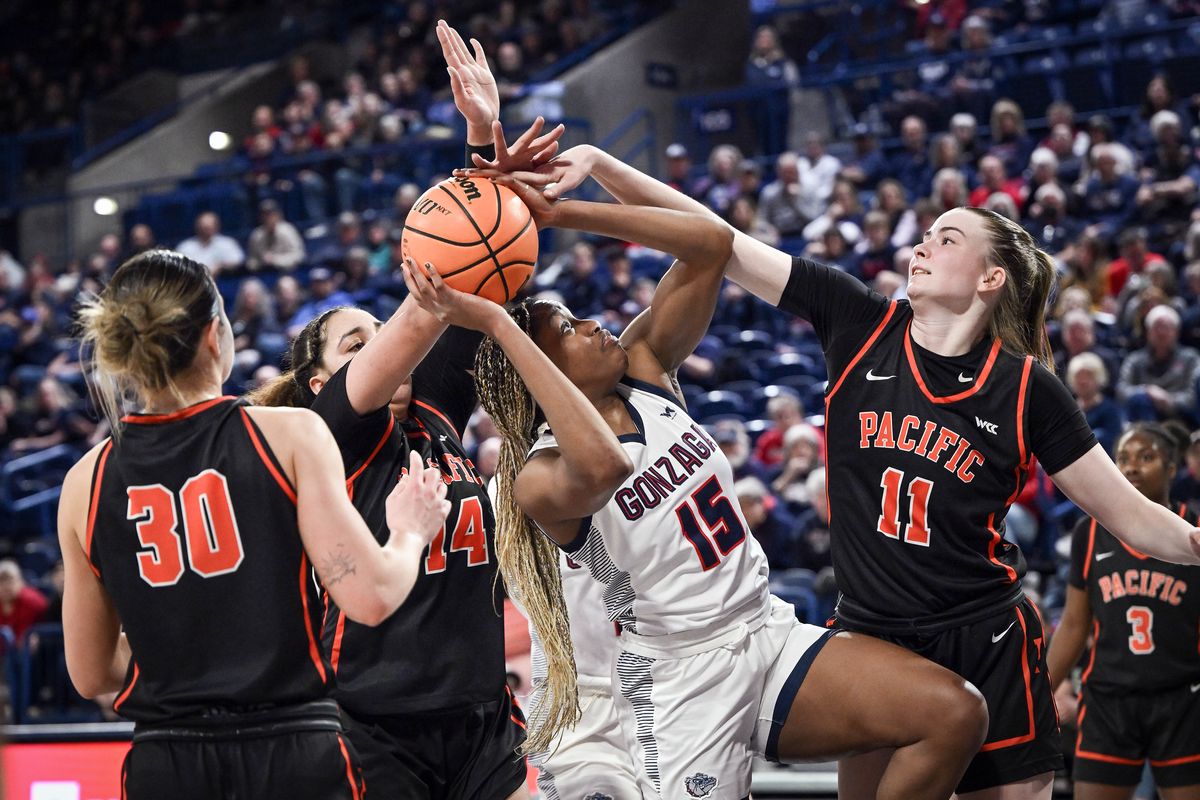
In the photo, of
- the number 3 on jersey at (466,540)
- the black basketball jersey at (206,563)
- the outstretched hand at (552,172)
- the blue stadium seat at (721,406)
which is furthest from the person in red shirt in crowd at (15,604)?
the black basketball jersey at (206,563)

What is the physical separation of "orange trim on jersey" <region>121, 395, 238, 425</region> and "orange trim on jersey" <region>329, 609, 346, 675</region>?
0.85 m

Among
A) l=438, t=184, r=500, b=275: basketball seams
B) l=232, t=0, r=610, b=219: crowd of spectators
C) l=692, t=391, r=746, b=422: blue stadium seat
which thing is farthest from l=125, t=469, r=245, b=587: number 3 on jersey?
l=232, t=0, r=610, b=219: crowd of spectators

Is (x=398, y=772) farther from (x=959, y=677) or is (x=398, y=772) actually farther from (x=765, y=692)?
(x=959, y=677)

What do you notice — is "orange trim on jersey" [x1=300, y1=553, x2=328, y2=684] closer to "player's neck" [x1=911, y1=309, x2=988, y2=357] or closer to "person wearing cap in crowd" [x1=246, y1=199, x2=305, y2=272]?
"player's neck" [x1=911, y1=309, x2=988, y2=357]

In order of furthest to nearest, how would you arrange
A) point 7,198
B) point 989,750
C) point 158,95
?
A: point 158,95, point 7,198, point 989,750

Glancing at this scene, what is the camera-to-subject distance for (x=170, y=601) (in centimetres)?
262

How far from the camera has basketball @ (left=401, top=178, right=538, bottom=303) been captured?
321 cm

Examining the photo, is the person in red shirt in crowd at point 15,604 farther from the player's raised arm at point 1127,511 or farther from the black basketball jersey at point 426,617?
the player's raised arm at point 1127,511

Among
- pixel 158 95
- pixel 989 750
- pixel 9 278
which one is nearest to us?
pixel 989 750

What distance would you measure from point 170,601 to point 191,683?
163 millimetres

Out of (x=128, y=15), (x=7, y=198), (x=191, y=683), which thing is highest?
(x=128, y=15)

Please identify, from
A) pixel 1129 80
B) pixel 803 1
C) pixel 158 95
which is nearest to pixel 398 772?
pixel 1129 80

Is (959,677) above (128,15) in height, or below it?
below

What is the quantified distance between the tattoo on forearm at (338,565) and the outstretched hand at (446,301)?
67 centimetres
